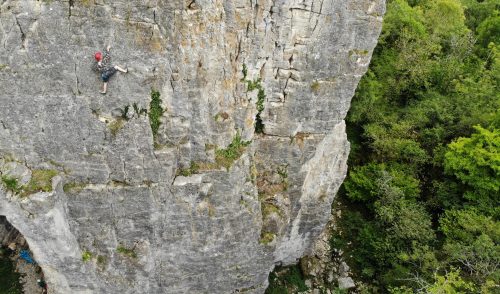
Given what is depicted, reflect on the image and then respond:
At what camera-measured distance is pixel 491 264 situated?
1684cm

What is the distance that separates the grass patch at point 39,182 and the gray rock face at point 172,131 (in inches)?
2.0

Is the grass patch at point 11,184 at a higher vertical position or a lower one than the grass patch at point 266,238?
higher

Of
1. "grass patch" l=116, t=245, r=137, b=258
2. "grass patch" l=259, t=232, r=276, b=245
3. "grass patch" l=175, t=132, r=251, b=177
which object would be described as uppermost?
"grass patch" l=175, t=132, r=251, b=177

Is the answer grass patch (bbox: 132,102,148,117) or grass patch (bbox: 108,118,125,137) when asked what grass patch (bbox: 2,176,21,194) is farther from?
grass patch (bbox: 132,102,148,117)

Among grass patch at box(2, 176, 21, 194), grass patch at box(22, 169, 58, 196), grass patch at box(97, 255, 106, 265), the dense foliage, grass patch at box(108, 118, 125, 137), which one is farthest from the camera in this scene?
the dense foliage

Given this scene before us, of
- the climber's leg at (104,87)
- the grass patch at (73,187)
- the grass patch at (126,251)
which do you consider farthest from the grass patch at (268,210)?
the climber's leg at (104,87)

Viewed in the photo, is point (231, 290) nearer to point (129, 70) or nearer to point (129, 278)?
point (129, 278)

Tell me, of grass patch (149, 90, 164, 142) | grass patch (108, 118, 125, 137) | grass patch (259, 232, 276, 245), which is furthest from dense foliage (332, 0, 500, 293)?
grass patch (108, 118, 125, 137)

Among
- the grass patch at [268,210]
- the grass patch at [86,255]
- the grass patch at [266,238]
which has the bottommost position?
the grass patch at [86,255]

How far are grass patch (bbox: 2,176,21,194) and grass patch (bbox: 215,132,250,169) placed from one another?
701cm

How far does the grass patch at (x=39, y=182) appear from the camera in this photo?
13.6 meters

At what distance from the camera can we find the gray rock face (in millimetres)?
11566

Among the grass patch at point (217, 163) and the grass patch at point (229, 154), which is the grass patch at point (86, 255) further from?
the grass patch at point (229, 154)

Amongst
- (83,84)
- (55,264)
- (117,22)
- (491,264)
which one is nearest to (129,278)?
(55,264)
